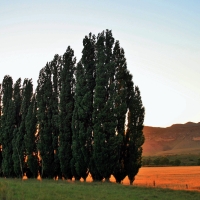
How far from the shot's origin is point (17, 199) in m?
15.1

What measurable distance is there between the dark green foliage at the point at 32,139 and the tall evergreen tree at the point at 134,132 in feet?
39.6

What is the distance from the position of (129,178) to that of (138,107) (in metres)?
7.31

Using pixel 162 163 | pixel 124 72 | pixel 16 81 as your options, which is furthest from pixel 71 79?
pixel 162 163

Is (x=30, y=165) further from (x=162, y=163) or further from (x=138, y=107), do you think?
(x=162, y=163)

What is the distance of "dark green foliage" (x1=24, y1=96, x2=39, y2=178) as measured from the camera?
39.1 meters

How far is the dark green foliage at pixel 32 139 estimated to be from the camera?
39.1m

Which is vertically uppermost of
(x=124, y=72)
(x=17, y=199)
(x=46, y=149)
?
(x=124, y=72)

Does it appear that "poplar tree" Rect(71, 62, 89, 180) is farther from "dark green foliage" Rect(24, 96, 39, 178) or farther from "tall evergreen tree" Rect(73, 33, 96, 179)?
"dark green foliage" Rect(24, 96, 39, 178)

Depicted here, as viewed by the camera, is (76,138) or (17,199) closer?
(17,199)

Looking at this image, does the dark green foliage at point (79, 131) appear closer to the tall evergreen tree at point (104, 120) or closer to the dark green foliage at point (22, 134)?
the tall evergreen tree at point (104, 120)

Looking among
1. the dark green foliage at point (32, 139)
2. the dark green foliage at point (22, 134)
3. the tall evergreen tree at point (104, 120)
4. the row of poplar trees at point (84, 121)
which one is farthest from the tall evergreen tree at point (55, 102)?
the tall evergreen tree at point (104, 120)

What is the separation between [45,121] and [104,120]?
30.6ft

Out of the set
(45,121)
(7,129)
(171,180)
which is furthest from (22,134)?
(171,180)

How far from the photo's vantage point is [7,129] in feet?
143
